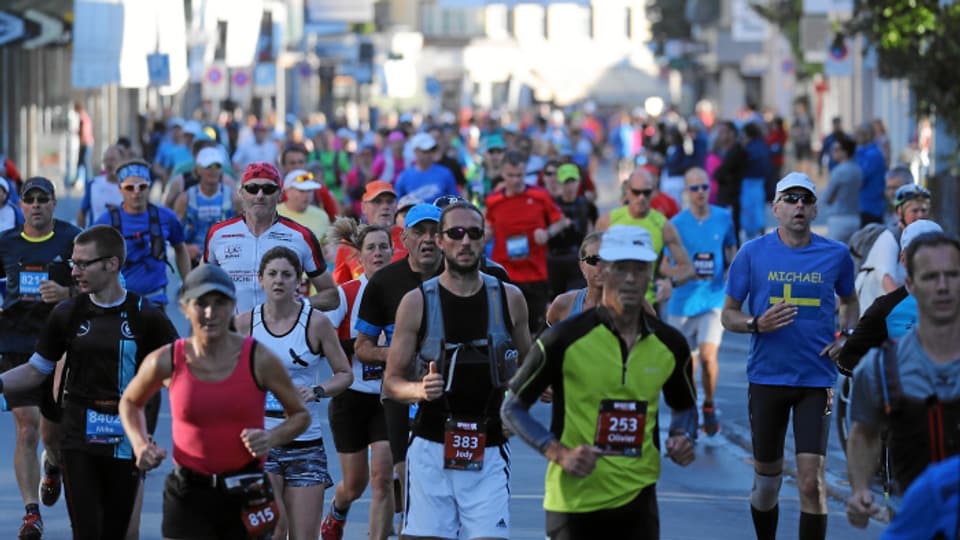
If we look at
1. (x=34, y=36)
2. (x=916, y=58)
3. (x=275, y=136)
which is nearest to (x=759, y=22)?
(x=275, y=136)

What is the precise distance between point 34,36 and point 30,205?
881 inches

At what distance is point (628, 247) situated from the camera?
692cm

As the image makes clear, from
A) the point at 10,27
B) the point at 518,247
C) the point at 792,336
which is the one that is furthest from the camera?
the point at 10,27

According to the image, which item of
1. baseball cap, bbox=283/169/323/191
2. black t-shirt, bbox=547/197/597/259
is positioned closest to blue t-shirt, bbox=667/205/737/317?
black t-shirt, bbox=547/197/597/259

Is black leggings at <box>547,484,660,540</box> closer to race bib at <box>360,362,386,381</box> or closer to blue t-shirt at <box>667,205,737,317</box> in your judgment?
race bib at <box>360,362,386,381</box>

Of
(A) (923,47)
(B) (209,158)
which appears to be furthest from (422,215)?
(A) (923,47)

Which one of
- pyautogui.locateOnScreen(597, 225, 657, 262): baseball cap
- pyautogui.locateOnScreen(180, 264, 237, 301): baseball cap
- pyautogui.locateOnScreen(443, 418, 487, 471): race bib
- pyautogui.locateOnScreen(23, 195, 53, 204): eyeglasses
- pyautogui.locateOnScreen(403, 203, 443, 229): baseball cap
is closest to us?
pyautogui.locateOnScreen(597, 225, 657, 262): baseball cap

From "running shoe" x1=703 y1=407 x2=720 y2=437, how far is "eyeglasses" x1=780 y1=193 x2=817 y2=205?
16.5 ft

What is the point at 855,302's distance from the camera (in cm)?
1005

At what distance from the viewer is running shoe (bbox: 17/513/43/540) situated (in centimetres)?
1066

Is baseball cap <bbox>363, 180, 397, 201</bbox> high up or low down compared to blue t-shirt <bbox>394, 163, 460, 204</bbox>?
down

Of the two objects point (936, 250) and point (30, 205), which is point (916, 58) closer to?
point (30, 205)

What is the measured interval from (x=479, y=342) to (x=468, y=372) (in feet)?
0.38

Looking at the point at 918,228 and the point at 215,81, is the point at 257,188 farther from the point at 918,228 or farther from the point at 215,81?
the point at 215,81
